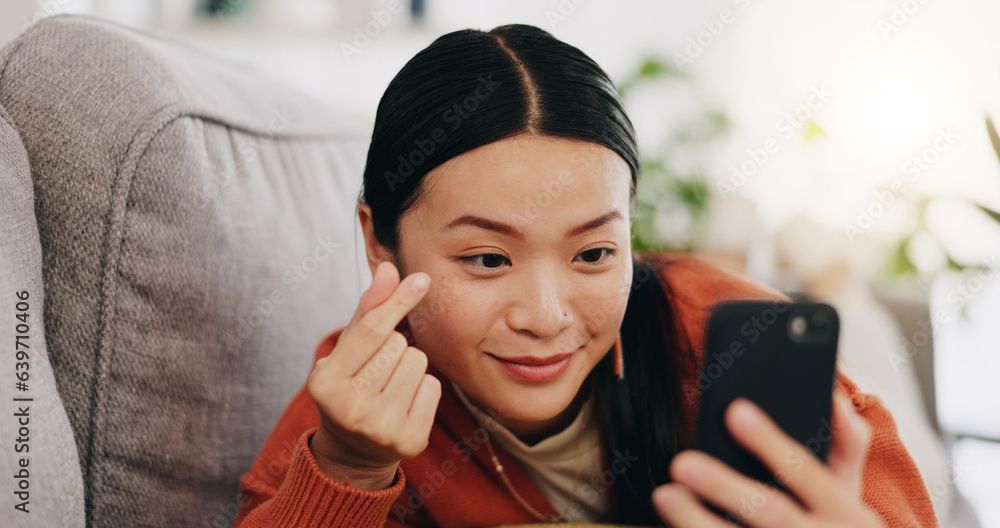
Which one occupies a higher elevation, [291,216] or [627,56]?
[291,216]

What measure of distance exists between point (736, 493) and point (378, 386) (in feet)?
1.03

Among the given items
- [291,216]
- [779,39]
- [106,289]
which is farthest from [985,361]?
[106,289]

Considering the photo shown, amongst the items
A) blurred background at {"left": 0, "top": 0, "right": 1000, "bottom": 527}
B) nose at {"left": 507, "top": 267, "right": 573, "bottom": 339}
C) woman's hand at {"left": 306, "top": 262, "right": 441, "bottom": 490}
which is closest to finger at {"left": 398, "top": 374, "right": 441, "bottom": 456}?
woman's hand at {"left": 306, "top": 262, "right": 441, "bottom": 490}

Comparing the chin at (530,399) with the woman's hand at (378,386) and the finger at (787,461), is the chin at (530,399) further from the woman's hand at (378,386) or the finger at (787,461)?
the finger at (787,461)

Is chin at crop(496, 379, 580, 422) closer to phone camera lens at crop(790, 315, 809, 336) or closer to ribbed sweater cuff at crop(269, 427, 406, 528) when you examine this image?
ribbed sweater cuff at crop(269, 427, 406, 528)

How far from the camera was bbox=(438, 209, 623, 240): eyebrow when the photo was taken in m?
0.69

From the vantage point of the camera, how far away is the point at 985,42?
7.37 feet

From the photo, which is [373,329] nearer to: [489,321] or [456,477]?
[489,321]

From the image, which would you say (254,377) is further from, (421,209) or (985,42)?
(985,42)

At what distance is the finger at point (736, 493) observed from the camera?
515 millimetres

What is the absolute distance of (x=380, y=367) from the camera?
646 mm

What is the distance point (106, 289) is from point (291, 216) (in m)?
0.32

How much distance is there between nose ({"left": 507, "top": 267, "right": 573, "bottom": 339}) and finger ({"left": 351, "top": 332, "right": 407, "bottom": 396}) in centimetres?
13

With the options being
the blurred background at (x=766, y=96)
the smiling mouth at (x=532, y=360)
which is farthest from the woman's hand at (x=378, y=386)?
the blurred background at (x=766, y=96)
